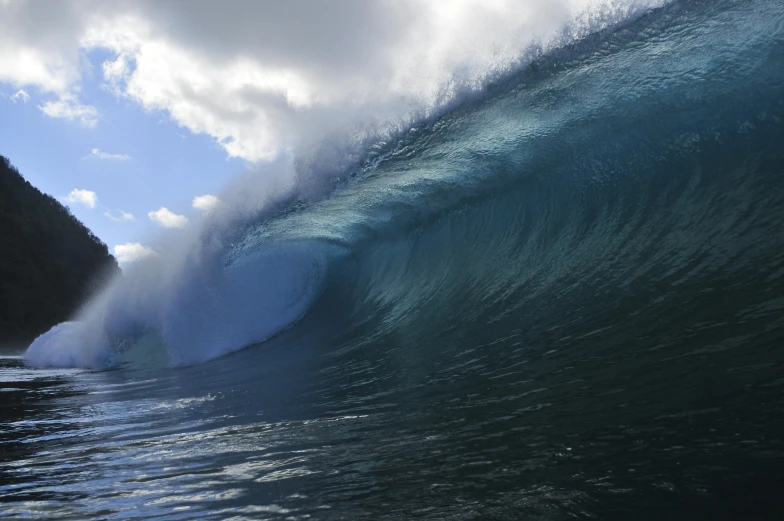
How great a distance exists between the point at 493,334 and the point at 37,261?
49.3m

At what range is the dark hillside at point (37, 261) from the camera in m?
39.3

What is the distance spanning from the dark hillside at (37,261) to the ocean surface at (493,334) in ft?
107

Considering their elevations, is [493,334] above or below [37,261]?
below

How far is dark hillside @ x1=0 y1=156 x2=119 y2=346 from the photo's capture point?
129 ft

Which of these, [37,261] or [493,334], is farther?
[37,261]

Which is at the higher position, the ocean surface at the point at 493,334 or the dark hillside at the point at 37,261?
the dark hillside at the point at 37,261

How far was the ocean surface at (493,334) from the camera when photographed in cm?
238

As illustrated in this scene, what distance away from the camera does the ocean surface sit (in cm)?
238

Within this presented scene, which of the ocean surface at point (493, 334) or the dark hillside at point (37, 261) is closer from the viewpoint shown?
the ocean surface at point (493, 334)

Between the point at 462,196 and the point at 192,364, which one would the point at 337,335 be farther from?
the point at 462,196

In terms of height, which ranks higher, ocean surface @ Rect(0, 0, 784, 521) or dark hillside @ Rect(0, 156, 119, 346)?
dark hillside @ Rect(0, 156, 119, 346)

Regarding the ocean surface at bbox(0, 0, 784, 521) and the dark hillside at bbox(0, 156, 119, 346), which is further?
the dark hillside at bbox(0, 156, 119, 346)

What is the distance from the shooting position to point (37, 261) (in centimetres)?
4434

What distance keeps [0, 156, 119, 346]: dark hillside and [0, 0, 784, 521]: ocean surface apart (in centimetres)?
3268
